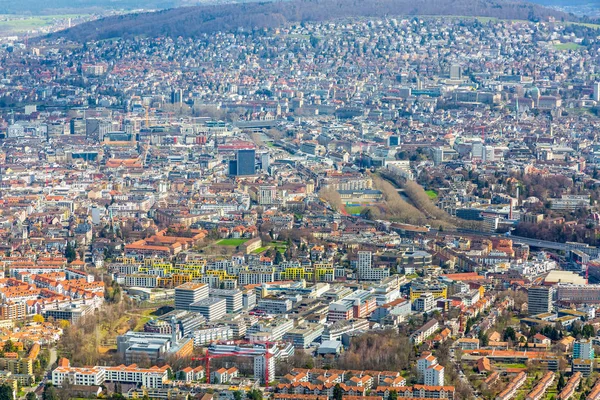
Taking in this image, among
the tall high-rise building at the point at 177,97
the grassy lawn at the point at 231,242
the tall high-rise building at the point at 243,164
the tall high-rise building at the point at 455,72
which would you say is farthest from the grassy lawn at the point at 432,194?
the tall high-rise building at the point at 455,72

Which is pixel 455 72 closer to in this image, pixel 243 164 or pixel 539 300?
pixel 243 164

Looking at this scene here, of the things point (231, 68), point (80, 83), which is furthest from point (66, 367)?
point (231, 68)

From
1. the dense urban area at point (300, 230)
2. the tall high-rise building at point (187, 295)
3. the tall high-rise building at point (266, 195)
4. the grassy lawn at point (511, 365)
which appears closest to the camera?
the dense urban area at point (300, 230)

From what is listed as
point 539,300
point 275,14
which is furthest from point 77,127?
point 539,300

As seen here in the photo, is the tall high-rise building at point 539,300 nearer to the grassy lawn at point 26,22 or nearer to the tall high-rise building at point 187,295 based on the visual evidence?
the tall high-rise building at point 187,295

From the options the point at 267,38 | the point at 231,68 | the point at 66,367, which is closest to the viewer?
the point at 66,367

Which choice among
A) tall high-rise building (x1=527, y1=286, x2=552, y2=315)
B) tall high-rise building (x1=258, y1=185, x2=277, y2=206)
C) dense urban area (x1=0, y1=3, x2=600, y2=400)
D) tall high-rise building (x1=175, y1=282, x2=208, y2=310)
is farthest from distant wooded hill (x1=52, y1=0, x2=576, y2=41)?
tall high-rise building (x1=527, y1=286, x2=552, y2=315)

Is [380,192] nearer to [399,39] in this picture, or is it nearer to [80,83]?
[80,83]
